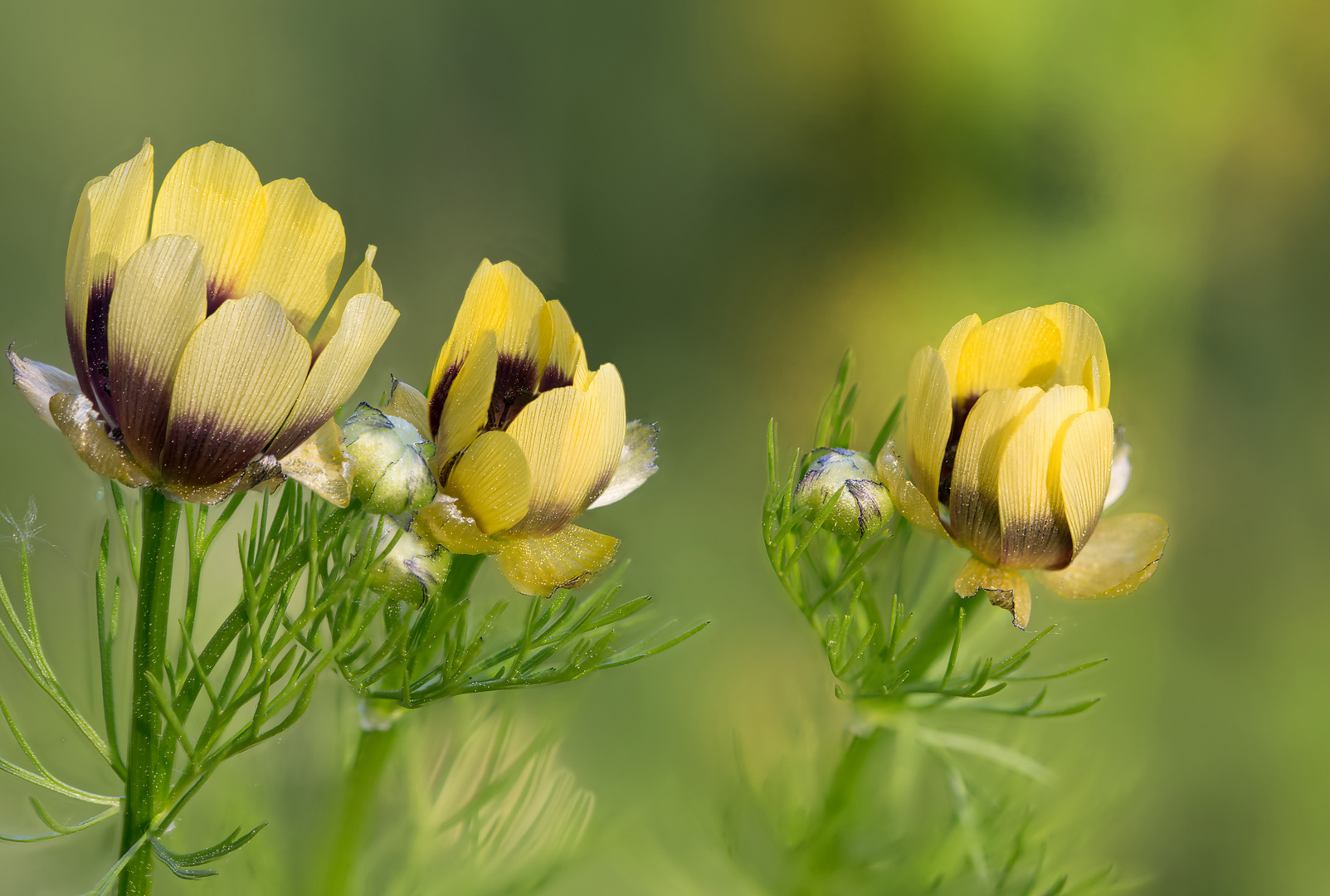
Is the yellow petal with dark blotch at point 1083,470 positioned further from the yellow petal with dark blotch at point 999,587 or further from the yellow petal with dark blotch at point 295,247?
the yellow petal with dark blotch at point 295,247

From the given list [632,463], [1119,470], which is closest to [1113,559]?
[1119,470]

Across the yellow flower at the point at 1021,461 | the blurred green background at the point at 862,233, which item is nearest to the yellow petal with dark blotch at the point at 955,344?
the yellow flower at the point at 1021,461

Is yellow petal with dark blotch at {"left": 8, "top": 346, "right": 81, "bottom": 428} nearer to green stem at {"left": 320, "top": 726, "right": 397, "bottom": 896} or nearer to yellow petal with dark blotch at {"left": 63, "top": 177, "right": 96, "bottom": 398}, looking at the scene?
yellow petal with dark blotch at {"left": 63, "top": 177, "right": 96, "bottom": 398}

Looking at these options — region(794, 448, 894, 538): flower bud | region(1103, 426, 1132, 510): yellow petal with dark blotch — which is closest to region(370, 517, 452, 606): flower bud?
region(794, 448, 894, 538): flower bud

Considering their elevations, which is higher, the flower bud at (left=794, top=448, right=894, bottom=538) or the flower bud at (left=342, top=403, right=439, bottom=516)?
the flower bud at (left=342, top=403, right=439, bottom=516)

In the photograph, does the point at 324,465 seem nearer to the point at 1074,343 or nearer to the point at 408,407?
the point at 408,407

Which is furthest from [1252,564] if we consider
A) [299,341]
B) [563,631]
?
[299,341]
